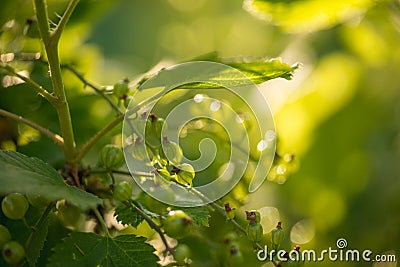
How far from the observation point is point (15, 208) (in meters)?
0.76

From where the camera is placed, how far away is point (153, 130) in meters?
0.82

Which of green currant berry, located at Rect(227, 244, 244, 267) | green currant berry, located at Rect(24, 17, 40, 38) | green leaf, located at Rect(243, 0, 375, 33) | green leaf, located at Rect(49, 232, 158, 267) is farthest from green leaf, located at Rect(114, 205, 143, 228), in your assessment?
green leaf, located at Rect(243, 0, 375, 33)

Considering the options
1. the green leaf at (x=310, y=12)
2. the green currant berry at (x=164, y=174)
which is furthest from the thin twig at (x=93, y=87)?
the green leaf at (x=310, y=12)

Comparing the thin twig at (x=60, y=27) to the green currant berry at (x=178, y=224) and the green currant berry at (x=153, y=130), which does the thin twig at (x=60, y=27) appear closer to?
the green currant berry at (x=153, y=130)

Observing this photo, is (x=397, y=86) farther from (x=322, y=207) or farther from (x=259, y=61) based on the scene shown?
(x=259, y=61)

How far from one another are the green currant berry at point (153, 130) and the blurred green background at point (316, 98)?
0.20 meters

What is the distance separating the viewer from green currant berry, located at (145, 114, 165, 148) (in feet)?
2.69

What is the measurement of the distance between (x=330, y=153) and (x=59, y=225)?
29.5 inches

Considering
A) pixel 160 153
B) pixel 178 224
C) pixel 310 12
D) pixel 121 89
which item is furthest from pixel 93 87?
pixel 310 12

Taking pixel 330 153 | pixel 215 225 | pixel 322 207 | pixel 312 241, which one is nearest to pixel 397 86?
pixel 330 153

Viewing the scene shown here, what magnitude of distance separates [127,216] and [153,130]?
115mm

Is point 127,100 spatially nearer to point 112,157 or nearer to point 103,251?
point 112,157

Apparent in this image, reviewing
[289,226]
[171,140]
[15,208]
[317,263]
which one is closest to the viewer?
[15,208]

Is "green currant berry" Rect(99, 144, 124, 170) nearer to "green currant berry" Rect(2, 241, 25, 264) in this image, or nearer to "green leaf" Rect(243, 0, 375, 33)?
"green currant berry" Rect(2, 241, 25, 264)
